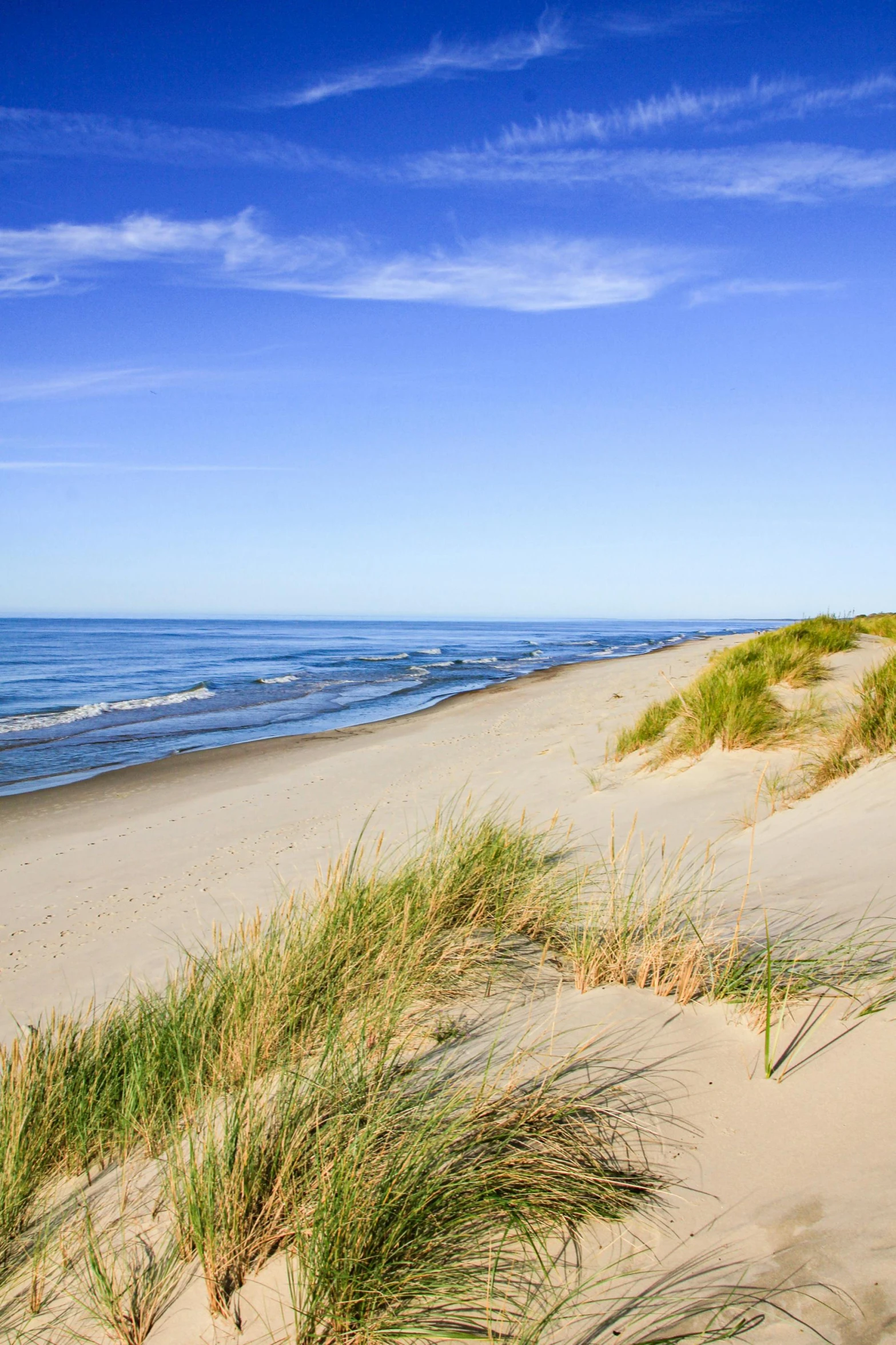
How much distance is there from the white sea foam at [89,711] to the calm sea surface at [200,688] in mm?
62

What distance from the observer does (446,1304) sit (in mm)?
1712

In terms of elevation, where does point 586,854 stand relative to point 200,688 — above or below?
above

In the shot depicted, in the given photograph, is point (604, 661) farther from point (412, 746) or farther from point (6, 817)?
point (6, 817)

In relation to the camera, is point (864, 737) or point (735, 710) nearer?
point (864, 737)

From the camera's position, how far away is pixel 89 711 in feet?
65.2

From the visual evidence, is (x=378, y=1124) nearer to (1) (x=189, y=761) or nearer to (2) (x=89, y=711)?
(1) (x=189, y=761)

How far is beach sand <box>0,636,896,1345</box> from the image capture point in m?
1.86

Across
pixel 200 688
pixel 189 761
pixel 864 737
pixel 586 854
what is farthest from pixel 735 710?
pixel 200 688

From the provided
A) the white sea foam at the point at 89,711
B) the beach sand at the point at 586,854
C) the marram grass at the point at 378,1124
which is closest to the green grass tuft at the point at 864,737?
the beach sand at the point at 586,854

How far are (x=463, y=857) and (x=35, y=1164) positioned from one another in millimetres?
2525

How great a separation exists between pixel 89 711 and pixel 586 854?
17551mm

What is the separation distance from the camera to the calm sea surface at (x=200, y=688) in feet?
50.4

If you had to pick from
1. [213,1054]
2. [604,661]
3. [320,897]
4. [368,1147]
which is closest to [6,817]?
[320,897]

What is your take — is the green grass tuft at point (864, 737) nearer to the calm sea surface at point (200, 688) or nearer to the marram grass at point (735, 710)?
the marram grass at point (735, 710)
